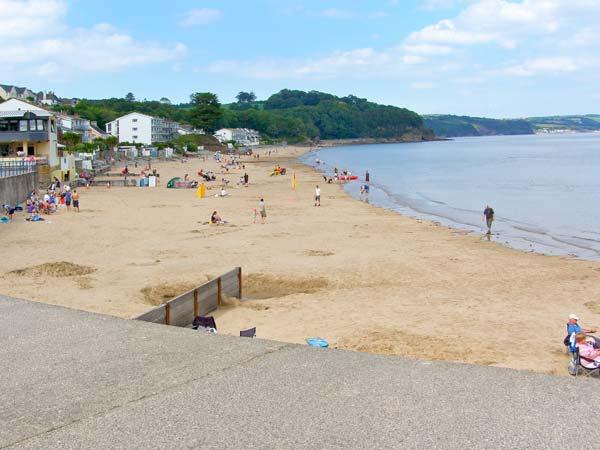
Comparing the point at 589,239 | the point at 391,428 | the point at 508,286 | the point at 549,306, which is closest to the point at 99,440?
the point at 391,428

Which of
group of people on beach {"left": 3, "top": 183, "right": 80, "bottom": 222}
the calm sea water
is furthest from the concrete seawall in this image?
the calm sea water

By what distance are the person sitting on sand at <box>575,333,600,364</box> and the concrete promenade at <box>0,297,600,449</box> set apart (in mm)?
2251

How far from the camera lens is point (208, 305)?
14672 mm

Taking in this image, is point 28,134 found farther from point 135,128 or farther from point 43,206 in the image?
point 135,128

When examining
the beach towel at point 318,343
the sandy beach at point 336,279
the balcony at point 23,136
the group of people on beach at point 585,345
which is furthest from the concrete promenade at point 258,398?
the balcony at point 23,136

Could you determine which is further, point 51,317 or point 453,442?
point 51,317

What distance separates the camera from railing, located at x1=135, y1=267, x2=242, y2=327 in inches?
483

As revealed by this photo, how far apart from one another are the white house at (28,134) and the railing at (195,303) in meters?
37.5

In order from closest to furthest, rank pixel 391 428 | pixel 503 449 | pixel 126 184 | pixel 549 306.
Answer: pixel 503 449 → pixel 391 428 → pixel 549 306 → pixel 126 184

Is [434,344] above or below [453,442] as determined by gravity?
below

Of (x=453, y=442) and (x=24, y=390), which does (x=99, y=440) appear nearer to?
(x=24, y=390)

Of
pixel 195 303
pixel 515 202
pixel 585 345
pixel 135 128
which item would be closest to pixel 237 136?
pixel 135 128

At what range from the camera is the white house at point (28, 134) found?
49594mm

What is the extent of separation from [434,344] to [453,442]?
5819 mm
